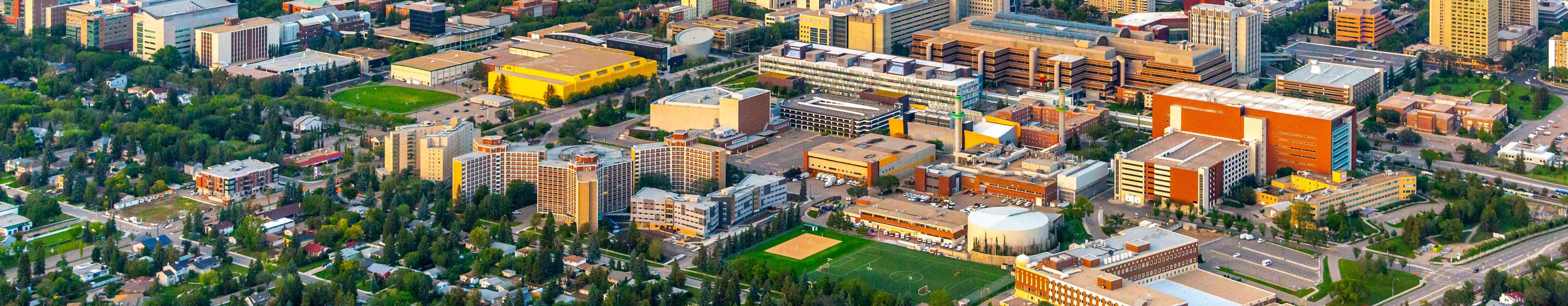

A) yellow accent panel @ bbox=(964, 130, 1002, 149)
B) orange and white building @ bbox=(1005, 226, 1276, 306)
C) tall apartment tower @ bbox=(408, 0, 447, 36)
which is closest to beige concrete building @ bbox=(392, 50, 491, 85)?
tall apartment tower @ bbox=(408, 0, 447, 36)

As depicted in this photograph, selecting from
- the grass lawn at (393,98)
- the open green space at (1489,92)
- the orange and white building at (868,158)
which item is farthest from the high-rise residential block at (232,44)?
the open green space at (1489,92)

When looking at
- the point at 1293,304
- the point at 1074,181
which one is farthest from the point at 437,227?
the point at 1293,304

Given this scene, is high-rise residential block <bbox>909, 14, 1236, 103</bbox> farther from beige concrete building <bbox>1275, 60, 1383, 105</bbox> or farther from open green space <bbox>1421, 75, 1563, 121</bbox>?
open green space <bbox>1421, 75, 1563, 121</bbox>

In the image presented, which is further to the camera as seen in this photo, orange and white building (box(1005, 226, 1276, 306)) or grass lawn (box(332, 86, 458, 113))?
grass lawn (box(332, 86, 458, 113))

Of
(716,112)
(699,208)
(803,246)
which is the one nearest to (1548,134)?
(716,112)

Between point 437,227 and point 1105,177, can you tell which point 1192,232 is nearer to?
point 1105,177

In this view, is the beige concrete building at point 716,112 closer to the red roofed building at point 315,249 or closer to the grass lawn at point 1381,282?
the red roofed building at point 315,249
